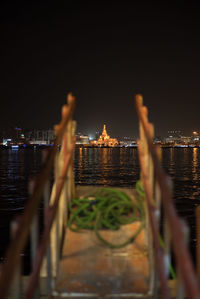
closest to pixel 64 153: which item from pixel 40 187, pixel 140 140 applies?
pixel 140 140

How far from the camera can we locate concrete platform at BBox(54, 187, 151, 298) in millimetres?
4285

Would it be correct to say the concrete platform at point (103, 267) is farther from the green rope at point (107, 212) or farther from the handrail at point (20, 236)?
the handrail at point (20, 236)

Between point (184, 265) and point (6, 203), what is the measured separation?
25.5 metres

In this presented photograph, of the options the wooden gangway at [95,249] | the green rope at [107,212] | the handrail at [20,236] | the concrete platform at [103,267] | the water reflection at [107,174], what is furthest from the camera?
the water reflection at [107,174]

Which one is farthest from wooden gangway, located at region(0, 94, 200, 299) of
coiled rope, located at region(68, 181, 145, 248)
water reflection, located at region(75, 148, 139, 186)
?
water reflection, located at region(75, 148, 139, 186)

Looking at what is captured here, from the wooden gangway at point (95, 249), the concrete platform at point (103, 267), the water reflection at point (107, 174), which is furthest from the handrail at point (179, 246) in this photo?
the water reflection at point (107, 174)

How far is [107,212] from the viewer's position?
548 cm

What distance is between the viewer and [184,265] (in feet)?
7.17

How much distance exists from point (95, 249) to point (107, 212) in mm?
625

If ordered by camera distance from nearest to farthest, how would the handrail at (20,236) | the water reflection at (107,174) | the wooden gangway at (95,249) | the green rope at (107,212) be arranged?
the handrail at (20,236) < the wooden gangway at (95,249) < the green rope at (107,212) < the water reflection at (107,174)

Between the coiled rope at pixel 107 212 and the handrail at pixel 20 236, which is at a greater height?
the handrail at pixel 20 236

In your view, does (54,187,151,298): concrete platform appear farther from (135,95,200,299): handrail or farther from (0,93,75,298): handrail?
(135,95,200,299): handrail

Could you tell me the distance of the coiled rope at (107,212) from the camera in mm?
5543

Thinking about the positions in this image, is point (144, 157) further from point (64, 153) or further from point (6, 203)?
point (6, 203)
